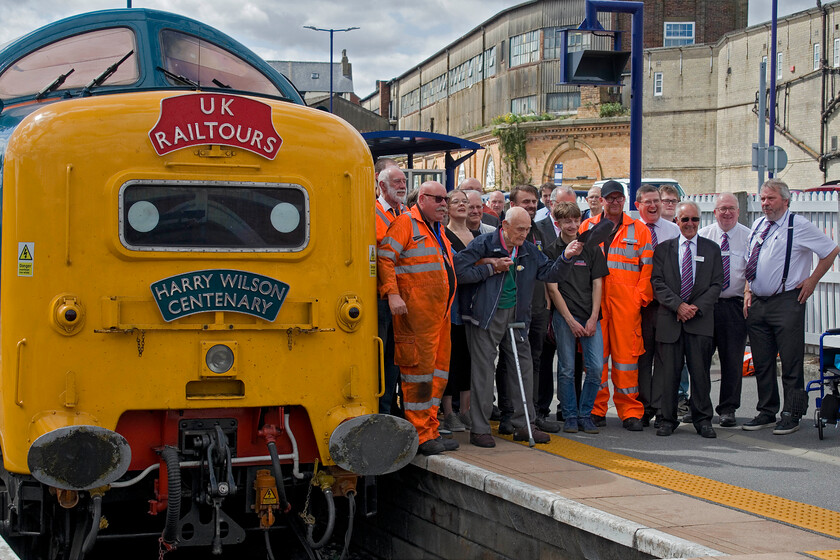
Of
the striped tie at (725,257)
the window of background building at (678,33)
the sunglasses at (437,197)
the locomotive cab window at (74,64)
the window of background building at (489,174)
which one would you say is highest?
the window of background building at (678,33)

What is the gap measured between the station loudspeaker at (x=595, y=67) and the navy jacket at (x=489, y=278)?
465 cm

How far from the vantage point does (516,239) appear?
7258mm

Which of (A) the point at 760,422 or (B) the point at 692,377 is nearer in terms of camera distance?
(B) the point at 692,377

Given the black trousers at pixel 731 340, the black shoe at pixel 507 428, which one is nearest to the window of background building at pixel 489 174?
the black trousers at pixel 731 340

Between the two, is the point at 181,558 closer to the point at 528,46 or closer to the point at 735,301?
the point at 735,301

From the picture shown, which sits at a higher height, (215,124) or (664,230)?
(215,124)

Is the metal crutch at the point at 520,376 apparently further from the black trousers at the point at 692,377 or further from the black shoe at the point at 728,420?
the black shoe at the point at 728,420

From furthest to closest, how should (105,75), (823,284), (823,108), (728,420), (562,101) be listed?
1. (562,101)
2. (823,108)
3. (823,284)
4. (728,420)
5. (105,75)

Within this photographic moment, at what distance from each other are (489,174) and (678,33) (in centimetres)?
1323

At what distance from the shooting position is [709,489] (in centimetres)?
607

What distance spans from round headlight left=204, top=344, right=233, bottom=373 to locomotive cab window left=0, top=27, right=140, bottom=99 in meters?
2.25

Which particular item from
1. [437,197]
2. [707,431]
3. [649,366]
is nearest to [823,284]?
[649,366]

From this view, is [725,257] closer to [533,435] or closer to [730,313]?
[730,313]

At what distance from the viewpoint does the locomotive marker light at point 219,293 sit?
5.35 metres
